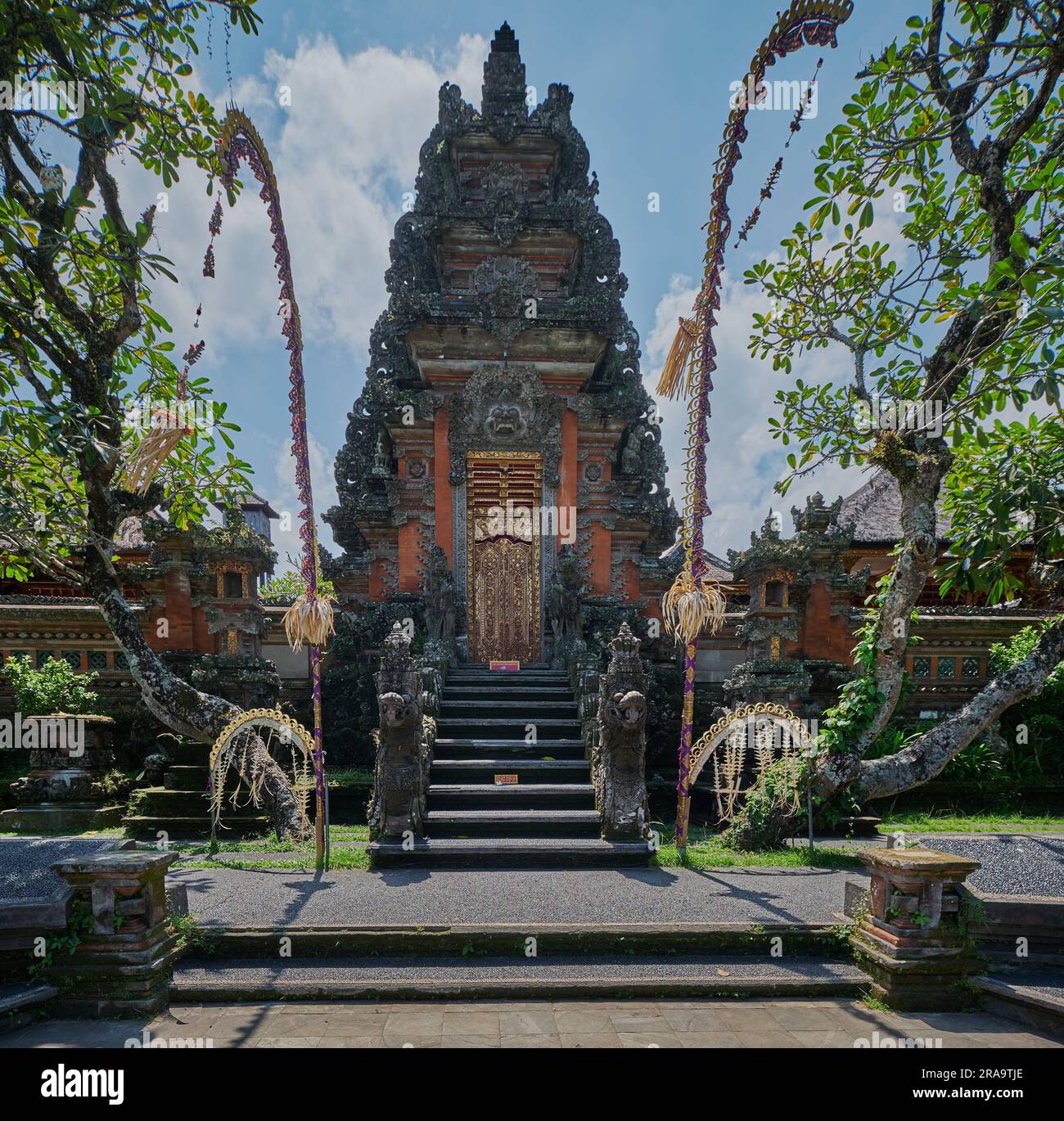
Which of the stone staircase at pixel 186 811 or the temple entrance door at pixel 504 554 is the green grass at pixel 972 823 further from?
the stone staircase at pixel 186 811

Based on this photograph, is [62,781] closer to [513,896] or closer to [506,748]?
[506,748]

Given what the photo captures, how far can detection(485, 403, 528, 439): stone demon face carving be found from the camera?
40.0 ft

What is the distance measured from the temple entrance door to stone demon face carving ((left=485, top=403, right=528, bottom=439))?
1.21 feet

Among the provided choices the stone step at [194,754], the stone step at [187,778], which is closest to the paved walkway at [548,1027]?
the stone step at [187,778]

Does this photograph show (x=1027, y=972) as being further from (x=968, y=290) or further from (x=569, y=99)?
(x=569, y=99)

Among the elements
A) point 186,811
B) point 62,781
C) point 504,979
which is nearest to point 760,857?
point 504,979

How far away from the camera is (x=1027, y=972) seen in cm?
440

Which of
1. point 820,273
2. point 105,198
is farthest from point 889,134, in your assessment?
point 105,198

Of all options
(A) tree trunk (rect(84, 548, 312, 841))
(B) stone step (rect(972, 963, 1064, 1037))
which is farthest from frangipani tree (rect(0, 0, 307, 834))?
(B) stone step (rect(972, 963, 1064, 1037))

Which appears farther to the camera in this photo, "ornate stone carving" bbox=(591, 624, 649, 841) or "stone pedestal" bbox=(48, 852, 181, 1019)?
"ornate stone carving" bbox=(591, 624, 649, 841)

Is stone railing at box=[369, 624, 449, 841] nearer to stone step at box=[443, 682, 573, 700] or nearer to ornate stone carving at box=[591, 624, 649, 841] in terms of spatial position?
ornate stone carving at box=[591, 624, 649, 841]

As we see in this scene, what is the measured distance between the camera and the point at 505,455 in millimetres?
12281

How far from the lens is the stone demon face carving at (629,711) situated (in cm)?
682

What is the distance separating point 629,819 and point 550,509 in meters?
6.50
